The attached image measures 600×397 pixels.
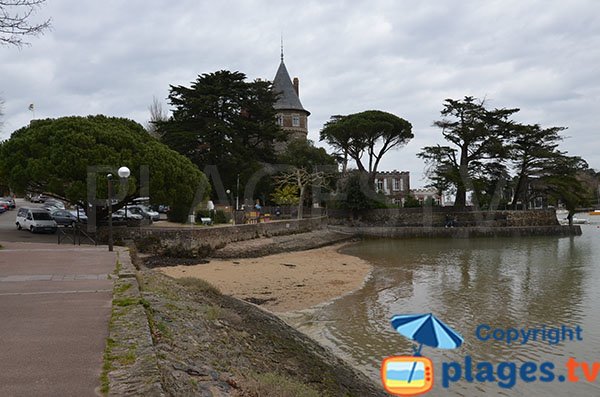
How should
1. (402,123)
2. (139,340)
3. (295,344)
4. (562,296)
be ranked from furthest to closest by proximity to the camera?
(402,123)
(562,296)
(295,344)
(139,340)

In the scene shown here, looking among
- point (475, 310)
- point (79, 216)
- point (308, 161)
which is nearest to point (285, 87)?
point (308, 161)

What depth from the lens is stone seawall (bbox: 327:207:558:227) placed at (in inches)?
2078

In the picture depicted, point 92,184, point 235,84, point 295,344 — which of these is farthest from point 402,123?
point 295,344

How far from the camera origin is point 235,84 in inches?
1816

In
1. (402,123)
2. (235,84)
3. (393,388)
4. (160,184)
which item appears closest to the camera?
(393,388)

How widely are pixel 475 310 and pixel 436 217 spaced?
136ft

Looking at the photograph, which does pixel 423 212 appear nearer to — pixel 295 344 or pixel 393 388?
pixel 295 344

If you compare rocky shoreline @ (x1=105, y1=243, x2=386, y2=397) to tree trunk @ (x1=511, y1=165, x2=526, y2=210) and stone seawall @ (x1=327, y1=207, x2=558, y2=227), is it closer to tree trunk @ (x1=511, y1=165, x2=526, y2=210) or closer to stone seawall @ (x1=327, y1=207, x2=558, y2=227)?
stone seawall @ (x1=327, y1=207, x2=558, y2=227)

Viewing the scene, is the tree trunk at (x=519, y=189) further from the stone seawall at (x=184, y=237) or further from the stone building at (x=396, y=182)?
the stone seawall at (x=184, y=237)

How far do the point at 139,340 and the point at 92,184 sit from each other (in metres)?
18.6

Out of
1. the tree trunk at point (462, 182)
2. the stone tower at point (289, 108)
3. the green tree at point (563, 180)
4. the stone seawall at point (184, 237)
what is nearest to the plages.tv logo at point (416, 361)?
the stone seawall at point (184, 237)

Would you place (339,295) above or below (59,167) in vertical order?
below

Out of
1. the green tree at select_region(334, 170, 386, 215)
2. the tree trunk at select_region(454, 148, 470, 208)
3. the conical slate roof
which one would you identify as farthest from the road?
the conical slate roof

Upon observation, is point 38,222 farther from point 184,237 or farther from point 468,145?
point 468,145
